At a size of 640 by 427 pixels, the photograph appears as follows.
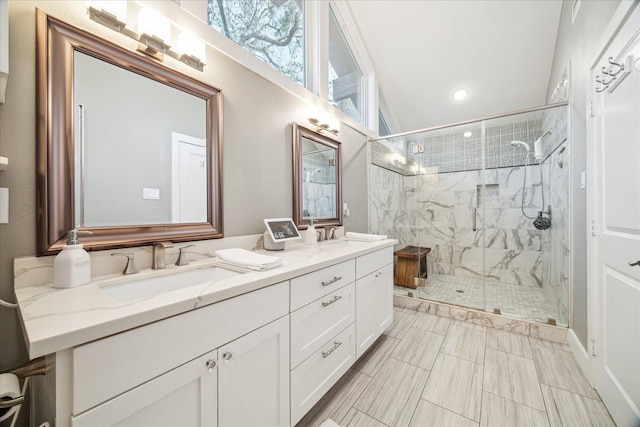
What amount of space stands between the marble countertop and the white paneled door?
1.57 m

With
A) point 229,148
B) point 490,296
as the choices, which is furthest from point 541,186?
point 229,148

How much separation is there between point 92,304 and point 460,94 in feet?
14.1

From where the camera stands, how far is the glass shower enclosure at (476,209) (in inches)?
111

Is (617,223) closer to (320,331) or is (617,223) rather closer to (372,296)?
(372,296)

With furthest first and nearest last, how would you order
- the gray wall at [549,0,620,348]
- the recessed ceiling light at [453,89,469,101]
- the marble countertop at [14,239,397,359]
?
the recessed ceiling light at [453,89,469,101] → the gray wall at [549,0,620,348] → the marble countertop at [14,239,397,359]

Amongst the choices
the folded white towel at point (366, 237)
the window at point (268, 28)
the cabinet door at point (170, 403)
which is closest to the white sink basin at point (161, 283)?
the cabinet door at point (170, 403)

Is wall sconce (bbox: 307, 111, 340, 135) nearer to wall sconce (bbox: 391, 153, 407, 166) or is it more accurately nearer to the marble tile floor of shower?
wall sconce (bbox: 391, 153, 407, 166)

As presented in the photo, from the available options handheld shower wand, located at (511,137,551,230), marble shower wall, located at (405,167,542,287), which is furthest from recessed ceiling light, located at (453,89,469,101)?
marble shower wall, located at (405,167,542,287)

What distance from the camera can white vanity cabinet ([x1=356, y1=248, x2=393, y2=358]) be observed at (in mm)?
1655

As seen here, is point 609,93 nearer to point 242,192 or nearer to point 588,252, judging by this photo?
point 588,252

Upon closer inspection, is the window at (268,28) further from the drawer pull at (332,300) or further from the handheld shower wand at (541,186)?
the handheld shower wand at (541,186)

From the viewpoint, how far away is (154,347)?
2.19 feet

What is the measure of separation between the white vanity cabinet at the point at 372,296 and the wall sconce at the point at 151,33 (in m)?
1.52

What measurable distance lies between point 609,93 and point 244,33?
7.18 ft
